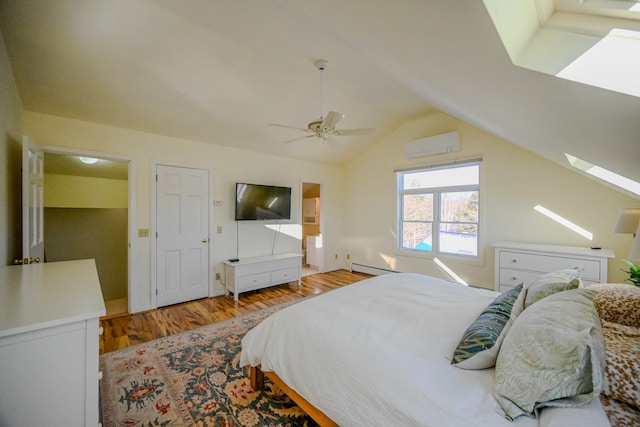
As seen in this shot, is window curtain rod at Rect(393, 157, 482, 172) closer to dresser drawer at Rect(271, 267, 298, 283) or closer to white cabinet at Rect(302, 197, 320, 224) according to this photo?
white cabinet at Rect(302, 197, 320, 224)

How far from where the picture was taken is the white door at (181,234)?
136 inches

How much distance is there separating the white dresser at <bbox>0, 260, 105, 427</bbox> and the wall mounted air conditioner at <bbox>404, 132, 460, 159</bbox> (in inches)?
173

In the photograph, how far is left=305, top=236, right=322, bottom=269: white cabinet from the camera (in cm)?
556

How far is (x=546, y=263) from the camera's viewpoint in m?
2.82

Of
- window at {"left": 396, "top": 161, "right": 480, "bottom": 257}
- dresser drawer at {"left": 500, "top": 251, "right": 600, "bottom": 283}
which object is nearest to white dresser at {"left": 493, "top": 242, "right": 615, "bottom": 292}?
dresser drawer at {"left": 500, "top": 251, "right": 600, "bottom": 283}

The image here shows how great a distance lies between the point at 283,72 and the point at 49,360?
295 centimetres

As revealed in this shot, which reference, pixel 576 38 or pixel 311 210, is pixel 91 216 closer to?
pixel 311 210

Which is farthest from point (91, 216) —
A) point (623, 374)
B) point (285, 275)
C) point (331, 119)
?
point (623, 374)

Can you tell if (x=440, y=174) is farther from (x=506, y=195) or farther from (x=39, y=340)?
(x=39, y=340)

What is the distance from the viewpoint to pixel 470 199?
3939 millimetres

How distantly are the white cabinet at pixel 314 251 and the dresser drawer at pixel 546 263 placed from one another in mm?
3343

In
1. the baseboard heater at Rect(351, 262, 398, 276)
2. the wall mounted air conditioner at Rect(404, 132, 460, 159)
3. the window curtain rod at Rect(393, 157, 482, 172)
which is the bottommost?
the baseboard heater at Rect(351, 262, 398, 276)

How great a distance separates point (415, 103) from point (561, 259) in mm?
2740

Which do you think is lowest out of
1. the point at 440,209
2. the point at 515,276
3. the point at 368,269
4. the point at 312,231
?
the point at 368,269
